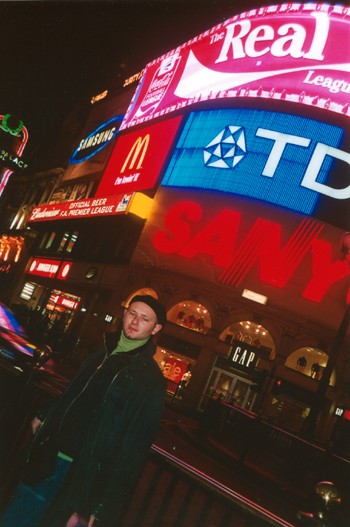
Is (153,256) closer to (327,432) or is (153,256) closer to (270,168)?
(270,168)

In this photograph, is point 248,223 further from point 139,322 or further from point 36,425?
point 36,425

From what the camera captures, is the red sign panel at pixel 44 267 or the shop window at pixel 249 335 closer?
the shop window at pixel 249 335

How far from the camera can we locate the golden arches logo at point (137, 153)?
25195mm

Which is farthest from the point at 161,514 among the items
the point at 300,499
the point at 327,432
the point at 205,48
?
the point at 205,48

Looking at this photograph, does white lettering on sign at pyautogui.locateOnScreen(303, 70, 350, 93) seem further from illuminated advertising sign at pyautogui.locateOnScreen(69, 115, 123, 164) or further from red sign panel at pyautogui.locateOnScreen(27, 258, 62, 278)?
red sign panel at pyautogui.locateOnScreen(27, 258, 62, 278)

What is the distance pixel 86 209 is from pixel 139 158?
16.8 ft

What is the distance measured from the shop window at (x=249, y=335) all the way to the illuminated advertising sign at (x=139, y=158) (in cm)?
945

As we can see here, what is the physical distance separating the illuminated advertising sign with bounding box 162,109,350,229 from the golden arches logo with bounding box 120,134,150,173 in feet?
16.3

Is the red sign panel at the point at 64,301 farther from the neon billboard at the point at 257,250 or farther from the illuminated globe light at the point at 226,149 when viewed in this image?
the illuminated globe light at the point at 226,149

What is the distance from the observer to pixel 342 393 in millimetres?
18141


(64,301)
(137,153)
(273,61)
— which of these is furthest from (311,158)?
(64,301)

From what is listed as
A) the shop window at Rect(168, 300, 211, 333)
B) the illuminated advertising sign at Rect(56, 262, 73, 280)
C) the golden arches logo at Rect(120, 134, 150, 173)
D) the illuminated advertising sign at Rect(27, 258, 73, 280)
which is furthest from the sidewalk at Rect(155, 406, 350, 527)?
the illuminated advertising sign at Rect(27, 258, 73, 280)

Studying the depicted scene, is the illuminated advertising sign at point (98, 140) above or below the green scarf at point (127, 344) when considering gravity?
above

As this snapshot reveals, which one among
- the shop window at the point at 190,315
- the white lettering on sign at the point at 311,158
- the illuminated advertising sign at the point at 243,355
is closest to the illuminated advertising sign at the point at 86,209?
the shop window at the point at 190,315
